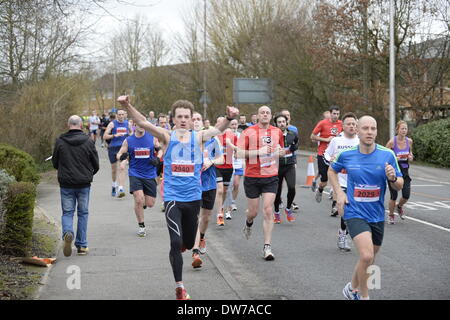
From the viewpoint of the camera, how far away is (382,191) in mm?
6285

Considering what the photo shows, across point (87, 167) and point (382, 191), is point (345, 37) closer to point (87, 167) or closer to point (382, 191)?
point (87, 167)

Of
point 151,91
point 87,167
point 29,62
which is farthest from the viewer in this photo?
point 151,91

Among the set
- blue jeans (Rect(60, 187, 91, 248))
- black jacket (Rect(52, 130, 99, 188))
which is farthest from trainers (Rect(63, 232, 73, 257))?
black jacket (Rect(52, 130, 99, 188))

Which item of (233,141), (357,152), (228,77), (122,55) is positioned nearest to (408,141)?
(233,141)

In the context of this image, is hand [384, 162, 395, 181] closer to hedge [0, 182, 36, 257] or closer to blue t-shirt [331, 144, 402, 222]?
blue t-shirt [331, 144, 402, 222]

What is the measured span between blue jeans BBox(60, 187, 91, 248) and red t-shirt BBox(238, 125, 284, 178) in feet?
7.57

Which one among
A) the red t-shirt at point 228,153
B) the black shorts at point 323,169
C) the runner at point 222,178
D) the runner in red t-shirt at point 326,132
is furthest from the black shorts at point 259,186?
the runner in red t-shirt at point 326,132

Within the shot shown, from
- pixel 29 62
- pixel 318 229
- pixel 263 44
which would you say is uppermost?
pixel 263 44

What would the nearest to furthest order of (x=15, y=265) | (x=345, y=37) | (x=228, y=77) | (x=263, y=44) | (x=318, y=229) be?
(x=15, y=265), (x=318, y=229), (x=345, y=37), (x=263, y=44), (x=228, y=77)

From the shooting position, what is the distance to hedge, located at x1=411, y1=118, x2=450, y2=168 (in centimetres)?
2389

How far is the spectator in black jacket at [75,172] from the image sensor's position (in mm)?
8961

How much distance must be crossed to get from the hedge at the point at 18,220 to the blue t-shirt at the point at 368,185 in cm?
411

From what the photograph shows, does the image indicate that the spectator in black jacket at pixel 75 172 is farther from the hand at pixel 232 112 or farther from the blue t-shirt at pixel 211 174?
the hand at pixel 232 112
